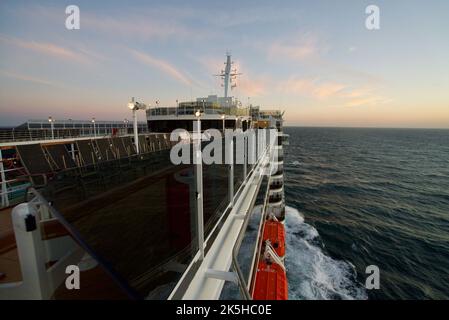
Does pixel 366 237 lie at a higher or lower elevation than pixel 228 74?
lower

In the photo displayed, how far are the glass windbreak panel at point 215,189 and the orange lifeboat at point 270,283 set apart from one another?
5.24 metres

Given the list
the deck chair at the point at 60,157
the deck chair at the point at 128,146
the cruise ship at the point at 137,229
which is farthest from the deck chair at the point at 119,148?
the cruise ship at the point at 137,229

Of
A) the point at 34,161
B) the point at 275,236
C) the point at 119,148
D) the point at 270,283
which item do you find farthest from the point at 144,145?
the point at 270,283

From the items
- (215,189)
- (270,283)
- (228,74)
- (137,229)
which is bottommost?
(270,283)

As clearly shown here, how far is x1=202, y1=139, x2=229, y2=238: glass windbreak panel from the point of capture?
303 cm

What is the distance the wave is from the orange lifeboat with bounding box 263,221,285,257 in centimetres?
191

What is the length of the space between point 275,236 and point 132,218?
327 inches

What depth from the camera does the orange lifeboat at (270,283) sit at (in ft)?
23.5

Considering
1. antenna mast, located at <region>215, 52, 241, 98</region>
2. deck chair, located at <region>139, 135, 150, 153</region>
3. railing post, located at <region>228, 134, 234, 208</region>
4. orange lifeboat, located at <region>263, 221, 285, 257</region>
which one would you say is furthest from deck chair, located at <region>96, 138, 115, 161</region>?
antenna mast, located at <region>215, 52, 241, 98</region>

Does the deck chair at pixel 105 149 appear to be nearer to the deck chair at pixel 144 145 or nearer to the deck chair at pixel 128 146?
the deck chair at pixel 128 146

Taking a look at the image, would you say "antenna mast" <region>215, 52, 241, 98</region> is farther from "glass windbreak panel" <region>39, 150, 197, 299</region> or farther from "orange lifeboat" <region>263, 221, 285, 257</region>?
"glass windbreak panel" <region>39, 150, 197, 299</region>

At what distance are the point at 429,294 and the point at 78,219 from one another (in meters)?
15.5

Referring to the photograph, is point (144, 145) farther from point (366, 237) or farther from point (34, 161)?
point (366, 237)

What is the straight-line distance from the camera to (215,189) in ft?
11.6
